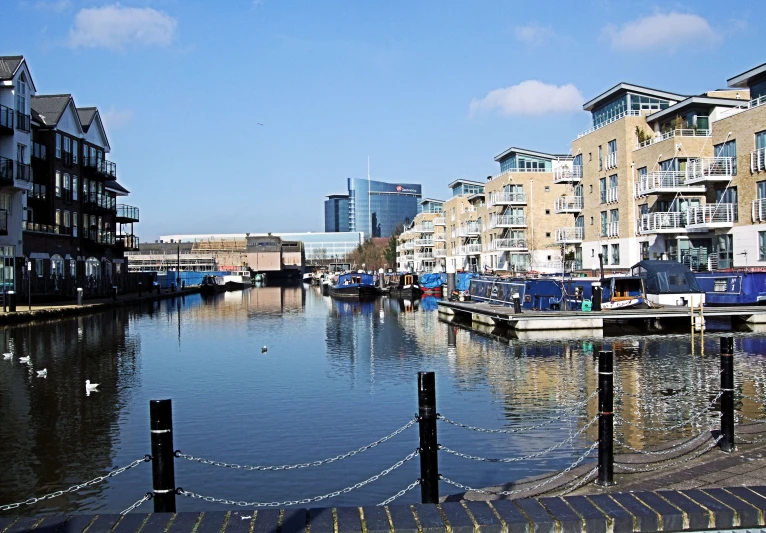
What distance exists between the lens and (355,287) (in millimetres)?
80938

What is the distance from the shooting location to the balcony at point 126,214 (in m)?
72.6

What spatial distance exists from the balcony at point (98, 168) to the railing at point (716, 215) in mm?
48834

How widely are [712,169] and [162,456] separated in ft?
141

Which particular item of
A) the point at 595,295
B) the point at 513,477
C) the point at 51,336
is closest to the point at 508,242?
the point at 595,295

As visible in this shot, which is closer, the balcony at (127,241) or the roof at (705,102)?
the roof at (705,102)

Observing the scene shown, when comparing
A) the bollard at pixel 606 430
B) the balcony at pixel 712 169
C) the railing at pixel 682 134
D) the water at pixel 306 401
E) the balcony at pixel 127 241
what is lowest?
the water at pixel 306 401

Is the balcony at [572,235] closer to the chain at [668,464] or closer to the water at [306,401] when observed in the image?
the water at [306,401]

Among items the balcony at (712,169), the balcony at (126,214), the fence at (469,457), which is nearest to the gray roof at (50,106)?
the balcony at (126,214)

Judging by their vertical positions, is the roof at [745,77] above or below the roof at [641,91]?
below

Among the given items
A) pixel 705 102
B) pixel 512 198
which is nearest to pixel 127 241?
pixel 512 198

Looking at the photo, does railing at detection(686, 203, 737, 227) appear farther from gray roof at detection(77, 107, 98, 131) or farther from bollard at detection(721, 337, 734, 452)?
gray roof at detection(77, 107, 98, 131)

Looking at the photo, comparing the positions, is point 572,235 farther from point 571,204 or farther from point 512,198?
point 512,198

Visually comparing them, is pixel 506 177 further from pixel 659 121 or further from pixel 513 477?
pixel 513 477

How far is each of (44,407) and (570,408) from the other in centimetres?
1331
